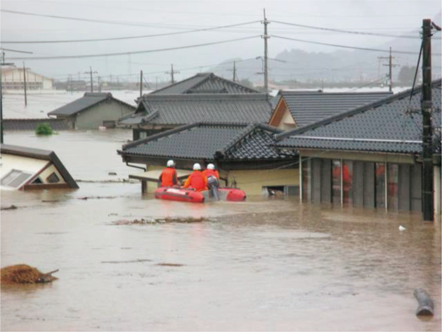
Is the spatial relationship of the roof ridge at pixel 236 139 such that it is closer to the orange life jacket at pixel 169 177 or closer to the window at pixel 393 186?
the orange life jacket at pixel 169 177

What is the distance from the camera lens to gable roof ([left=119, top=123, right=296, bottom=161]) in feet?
100

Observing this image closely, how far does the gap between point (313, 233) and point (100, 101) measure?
202 feet

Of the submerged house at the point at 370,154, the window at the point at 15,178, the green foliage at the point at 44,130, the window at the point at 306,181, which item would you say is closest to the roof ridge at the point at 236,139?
the submerged house at the point at 370,154

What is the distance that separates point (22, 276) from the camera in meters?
14.7

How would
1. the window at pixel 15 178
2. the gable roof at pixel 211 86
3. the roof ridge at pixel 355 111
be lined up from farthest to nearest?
the gable roof at pixel 211 86
the window at pixel 15 178
the roof ridge at pixel 355 111

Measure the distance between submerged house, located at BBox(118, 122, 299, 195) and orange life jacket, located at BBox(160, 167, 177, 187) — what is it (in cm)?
109

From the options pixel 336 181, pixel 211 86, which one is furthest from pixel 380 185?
pixel 211 86

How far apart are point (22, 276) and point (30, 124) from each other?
231ft

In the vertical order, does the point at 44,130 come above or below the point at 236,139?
above

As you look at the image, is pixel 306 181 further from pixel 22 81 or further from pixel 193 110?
pixel 22 81

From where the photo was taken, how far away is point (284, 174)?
103 feet

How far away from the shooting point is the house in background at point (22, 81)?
143 m

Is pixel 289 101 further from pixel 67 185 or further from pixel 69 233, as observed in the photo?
pixel 69 233

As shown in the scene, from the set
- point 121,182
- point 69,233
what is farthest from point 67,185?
point 69,233
